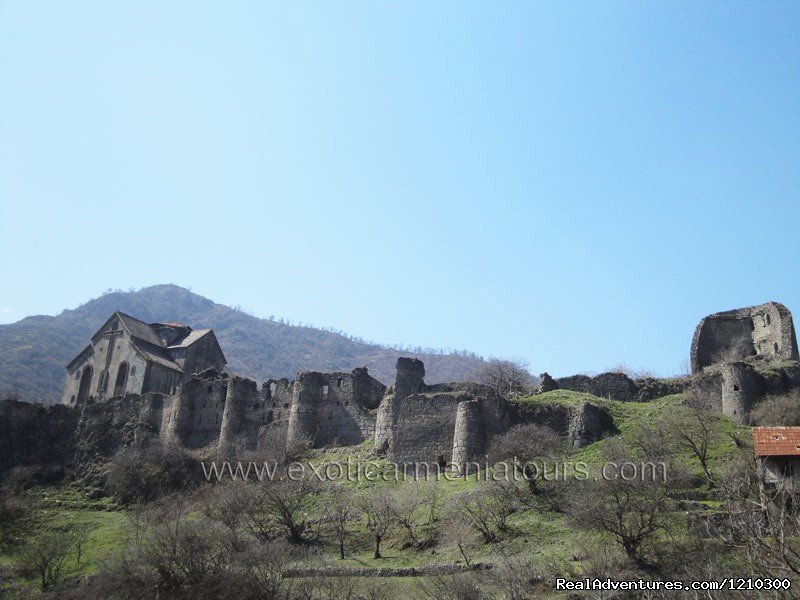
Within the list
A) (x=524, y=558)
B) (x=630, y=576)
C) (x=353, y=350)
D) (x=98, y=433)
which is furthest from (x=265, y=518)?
(x=353, y=350)

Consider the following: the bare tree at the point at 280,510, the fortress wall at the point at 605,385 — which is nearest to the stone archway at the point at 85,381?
the bare tree at the point at 280,510

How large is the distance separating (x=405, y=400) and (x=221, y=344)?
136814mm

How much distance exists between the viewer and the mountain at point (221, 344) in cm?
11175

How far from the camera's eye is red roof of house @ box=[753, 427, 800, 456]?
26.5m

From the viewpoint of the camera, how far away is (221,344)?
172 m

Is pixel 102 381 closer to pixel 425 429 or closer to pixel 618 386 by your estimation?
pixel 425 429

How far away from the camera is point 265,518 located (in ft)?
117

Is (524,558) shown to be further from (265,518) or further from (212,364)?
(212,364)

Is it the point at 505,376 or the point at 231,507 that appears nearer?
the point at 231,507

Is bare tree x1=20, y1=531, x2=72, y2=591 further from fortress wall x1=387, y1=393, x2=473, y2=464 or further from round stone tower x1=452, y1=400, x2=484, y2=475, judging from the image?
round stone tower x1=452, y1=400, x2=484, y2=475

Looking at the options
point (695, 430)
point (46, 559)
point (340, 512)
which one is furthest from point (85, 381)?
point (695, 430)

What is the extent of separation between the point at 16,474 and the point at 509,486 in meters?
33.0

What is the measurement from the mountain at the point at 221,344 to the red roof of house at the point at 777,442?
8206 cm

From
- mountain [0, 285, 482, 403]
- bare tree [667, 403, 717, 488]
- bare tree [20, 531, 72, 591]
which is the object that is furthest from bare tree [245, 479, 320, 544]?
mountain [0, 285, 482, 403]
